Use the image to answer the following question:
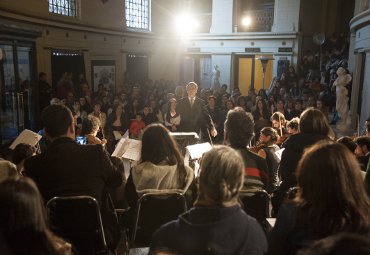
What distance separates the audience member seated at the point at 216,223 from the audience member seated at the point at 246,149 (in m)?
1.48

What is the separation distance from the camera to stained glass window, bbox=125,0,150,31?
17609 mm

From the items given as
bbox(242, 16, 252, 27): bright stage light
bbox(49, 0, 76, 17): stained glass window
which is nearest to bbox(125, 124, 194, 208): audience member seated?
bbox(49, 0, 76, 17): stained glass window

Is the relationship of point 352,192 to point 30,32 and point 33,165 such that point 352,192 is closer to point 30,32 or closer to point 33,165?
point 33,165

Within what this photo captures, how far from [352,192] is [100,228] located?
2.01 metres

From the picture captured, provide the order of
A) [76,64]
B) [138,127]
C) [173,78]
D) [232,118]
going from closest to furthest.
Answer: [232,118] → [138,127] → [76,64] → [173,78]

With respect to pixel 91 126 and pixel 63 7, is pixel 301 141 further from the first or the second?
pixel 63 7

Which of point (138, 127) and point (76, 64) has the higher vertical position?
point (76, 64)

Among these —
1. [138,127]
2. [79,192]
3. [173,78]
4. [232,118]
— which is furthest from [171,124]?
[173,78]

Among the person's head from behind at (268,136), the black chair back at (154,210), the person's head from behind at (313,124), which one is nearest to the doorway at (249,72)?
the person's head from behind at (268,136)

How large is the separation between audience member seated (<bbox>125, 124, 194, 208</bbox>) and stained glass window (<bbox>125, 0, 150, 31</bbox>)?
15.1 meters

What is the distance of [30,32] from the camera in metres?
9.79

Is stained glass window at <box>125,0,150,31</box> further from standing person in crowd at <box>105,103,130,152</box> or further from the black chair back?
the black chair back

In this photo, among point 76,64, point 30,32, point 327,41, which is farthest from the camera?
point 327,41

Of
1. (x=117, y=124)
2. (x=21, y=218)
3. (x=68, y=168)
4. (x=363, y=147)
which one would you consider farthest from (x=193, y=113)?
(x=21, y=218)
